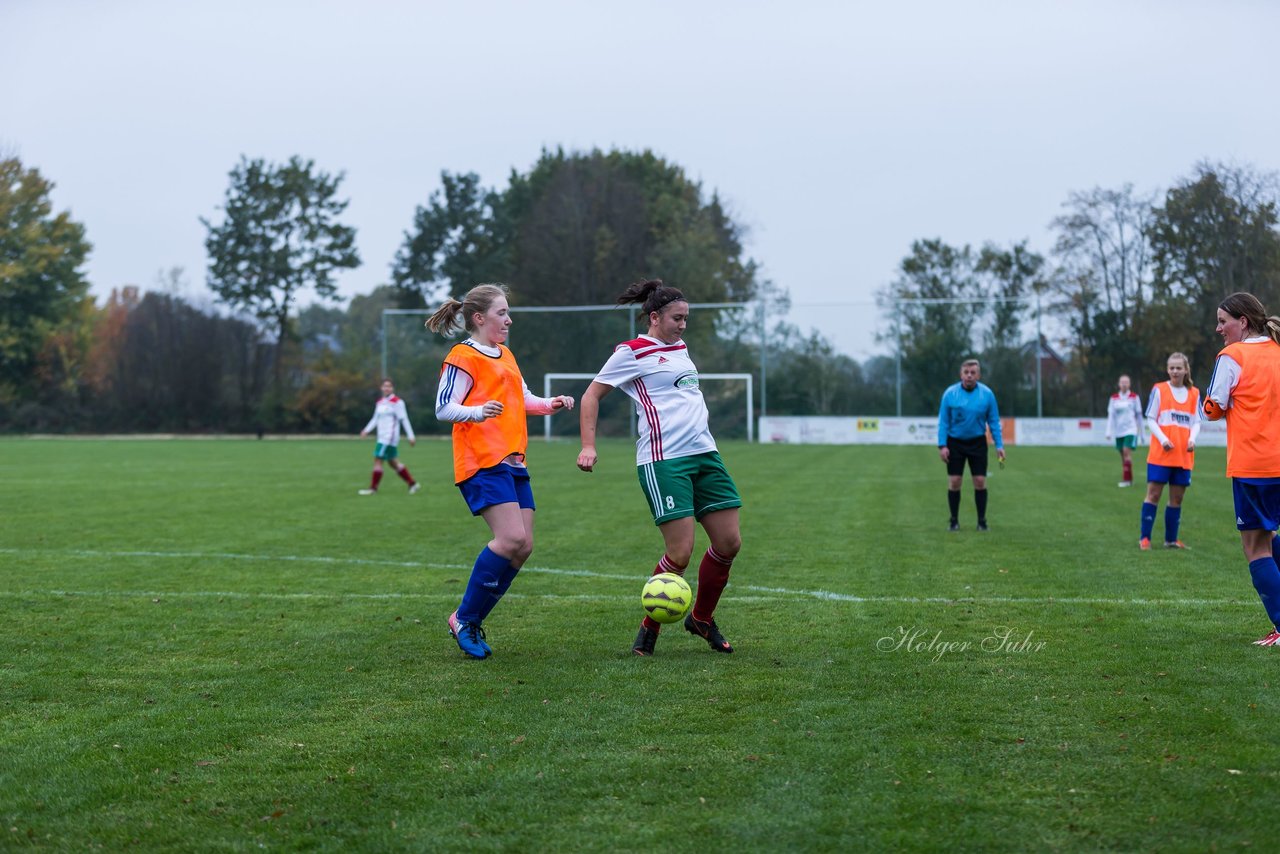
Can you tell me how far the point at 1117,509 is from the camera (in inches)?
625

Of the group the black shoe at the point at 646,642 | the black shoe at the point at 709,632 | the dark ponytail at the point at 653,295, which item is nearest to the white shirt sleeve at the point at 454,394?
the dark ponytail at the point at 653,295

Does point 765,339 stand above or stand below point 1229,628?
above

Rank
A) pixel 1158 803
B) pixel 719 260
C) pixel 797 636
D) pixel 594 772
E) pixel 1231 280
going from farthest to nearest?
pixel 719 260 → pixel 1231 280 → pixel 797 636 → pixel 594 772 → pixel 1158 803

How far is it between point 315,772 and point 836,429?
4046 cm

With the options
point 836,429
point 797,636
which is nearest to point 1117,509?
point 797,636

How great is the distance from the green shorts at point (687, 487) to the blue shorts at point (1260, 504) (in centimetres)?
270

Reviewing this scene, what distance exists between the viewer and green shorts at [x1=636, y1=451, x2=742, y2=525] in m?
6.34

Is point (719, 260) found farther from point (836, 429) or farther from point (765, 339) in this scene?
point (836, 429)

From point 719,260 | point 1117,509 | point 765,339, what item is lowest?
point 1117,509

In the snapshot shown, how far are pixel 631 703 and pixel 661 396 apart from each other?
6.00 feet

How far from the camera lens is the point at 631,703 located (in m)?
5.34

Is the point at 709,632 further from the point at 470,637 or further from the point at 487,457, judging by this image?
the point at 487,457

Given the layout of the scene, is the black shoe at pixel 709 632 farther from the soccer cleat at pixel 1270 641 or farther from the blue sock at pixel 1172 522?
the blue sock at pixel 1172 522

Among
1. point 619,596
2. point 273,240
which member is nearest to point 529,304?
point 273,240
